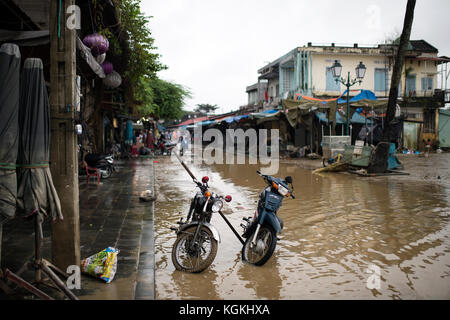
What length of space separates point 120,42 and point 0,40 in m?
7.03

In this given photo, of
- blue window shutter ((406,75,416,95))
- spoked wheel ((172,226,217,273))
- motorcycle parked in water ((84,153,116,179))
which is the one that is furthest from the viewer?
blue window shutter ((406,75,416,95))

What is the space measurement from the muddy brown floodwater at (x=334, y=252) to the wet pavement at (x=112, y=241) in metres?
0.21

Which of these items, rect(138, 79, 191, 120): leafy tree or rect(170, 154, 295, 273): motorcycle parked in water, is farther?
rect(138, 79, 191, 120): leafy tree

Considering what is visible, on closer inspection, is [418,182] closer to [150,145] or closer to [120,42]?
[120,42]

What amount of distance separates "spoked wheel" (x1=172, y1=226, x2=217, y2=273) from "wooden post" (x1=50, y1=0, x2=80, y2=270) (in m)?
1.26

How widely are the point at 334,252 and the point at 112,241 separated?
3186 mm

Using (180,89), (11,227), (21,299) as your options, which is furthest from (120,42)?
(180,89)

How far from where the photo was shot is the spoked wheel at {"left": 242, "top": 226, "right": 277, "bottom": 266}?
4707 mm

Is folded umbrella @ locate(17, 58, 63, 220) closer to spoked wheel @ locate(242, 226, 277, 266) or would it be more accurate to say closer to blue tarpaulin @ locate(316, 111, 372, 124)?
spoked wheel @ locate(242, 226, 277, 266)

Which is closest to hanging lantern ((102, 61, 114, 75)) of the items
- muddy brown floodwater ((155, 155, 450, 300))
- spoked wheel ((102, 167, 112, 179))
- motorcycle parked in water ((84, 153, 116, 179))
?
motorcycle parked in water ((84, 153, 116, 179))

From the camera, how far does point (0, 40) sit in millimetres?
5617

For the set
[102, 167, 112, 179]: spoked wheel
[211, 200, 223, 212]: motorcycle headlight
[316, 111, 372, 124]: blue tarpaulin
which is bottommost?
[102, 167, 112, 179]: spoked wheel

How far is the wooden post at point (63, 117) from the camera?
3.91 metres

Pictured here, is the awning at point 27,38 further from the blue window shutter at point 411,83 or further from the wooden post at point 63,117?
Result: the blue window shutter at point 411,83
